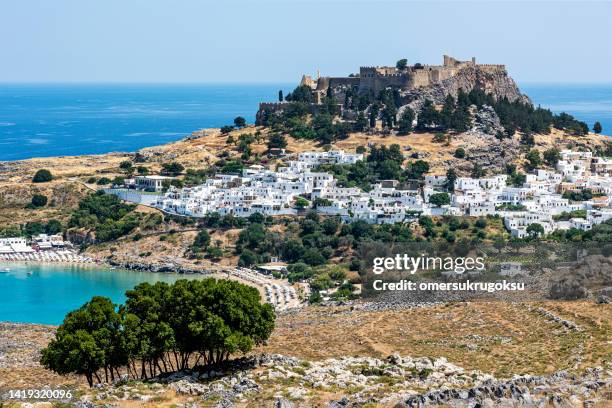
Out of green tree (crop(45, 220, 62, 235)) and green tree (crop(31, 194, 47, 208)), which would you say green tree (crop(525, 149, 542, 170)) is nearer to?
green tree (crop(45, 220, 62, 235))

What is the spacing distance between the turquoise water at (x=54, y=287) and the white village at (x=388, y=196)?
7.88 meters

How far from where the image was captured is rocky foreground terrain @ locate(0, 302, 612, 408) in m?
19.2

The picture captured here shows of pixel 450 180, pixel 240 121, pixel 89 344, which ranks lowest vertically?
pixel 450 180

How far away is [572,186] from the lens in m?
62.2

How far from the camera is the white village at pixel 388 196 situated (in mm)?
56906

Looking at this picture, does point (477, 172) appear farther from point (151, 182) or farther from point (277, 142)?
point (151, 182)

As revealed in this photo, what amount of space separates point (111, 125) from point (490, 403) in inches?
5274

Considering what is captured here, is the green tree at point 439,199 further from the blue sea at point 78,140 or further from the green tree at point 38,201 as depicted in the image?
the green tree at point 38,201

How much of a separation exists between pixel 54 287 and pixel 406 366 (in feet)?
106

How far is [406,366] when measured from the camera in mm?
22781

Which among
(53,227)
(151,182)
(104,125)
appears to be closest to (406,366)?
(53,227)

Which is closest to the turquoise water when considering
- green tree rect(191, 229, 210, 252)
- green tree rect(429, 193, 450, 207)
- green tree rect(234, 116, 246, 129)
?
green tree rect(191, 229, 210, 252)

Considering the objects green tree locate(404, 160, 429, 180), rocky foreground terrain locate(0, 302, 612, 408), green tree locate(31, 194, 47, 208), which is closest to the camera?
rocky foreground terrain locate(0, 302, 612, 408)

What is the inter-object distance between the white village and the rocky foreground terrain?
76.9ft
